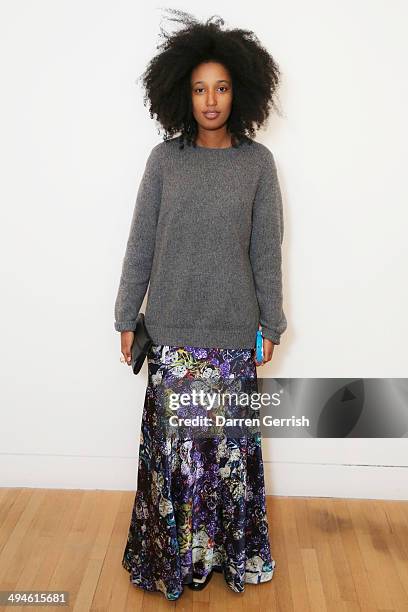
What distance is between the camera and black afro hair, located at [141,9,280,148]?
5.39ft

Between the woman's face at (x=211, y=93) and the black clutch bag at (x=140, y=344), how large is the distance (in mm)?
546

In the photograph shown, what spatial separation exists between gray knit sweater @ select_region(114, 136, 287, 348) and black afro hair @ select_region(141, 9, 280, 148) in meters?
0.06

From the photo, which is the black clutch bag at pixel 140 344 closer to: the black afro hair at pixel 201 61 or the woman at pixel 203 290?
the woman at pixel 203 290

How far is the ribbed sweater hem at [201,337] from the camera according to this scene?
5.73 feet

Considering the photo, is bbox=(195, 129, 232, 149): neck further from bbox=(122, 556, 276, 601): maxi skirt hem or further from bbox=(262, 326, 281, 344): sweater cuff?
bbox=(122, 556, 276, 601): maxi skirt hem

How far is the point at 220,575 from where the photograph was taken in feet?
6.39

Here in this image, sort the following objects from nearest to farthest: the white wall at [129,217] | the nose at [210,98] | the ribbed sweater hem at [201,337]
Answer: the nose at [210,98], the ribbed sweater hem at [201,337], the white wall at [129,217]

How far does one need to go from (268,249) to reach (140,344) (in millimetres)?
414

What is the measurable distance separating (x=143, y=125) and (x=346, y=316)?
868mm

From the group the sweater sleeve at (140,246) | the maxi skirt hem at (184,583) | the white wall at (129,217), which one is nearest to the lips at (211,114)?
the sweater sleeve at (140,246)

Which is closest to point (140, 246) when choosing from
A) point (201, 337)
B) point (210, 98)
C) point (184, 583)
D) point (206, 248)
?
point (206, 248)

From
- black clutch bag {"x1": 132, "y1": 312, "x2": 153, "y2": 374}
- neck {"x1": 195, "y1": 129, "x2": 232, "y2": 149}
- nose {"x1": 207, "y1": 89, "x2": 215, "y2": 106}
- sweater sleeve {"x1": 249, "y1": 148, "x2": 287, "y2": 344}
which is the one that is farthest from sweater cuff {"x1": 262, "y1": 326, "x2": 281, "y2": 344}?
nose {"x1": 207, "y1": 89, "x2": 215, "y2": 106}

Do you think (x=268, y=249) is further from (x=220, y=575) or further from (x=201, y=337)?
(x=220, y=575)

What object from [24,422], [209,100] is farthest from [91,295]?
[209,100]
